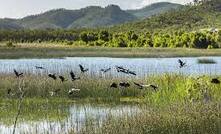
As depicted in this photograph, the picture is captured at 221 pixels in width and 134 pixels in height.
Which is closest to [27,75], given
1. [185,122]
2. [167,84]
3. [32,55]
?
[167,84]

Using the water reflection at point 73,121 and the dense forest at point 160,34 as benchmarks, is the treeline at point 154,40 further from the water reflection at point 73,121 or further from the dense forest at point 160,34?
the water reflection at point 73,121

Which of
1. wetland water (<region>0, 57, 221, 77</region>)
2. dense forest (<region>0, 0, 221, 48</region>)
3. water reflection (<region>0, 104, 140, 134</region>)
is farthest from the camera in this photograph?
dense forest (<region>0, 0, 221, 48</region>)

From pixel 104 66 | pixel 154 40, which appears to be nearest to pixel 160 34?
pixel 154 40

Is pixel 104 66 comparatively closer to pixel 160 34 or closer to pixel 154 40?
pixel 154 40

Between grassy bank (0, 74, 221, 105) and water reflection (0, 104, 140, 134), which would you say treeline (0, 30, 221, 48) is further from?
water reflection (0, 104, 140, 134)

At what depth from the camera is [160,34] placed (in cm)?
10069

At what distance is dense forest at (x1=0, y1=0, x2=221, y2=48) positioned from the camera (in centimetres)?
8056

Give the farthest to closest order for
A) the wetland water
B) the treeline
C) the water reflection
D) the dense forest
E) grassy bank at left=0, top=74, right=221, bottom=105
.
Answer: the dense forest, the treeline, the wetland water, grassy bank at left=0, top=74, right=221, bottom=105, the water reflection

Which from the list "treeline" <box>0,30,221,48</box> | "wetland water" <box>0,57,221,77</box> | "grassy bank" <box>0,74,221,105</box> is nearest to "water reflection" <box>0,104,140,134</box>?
"grassy bank" <box>0,74,221,105</box>

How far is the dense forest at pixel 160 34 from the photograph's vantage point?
8056 centimetres

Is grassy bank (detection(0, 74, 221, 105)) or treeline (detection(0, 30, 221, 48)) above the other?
grassy bank (detection(0, 74, 221, 105))

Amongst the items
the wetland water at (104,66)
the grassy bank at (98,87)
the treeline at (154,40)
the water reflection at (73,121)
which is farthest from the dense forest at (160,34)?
the water reflection at (73,121)

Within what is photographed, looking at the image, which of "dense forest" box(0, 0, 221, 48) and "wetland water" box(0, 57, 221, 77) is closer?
"wetland water" box(0, 57, 221, 77)

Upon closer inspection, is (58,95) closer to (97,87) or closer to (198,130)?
(97,87)
